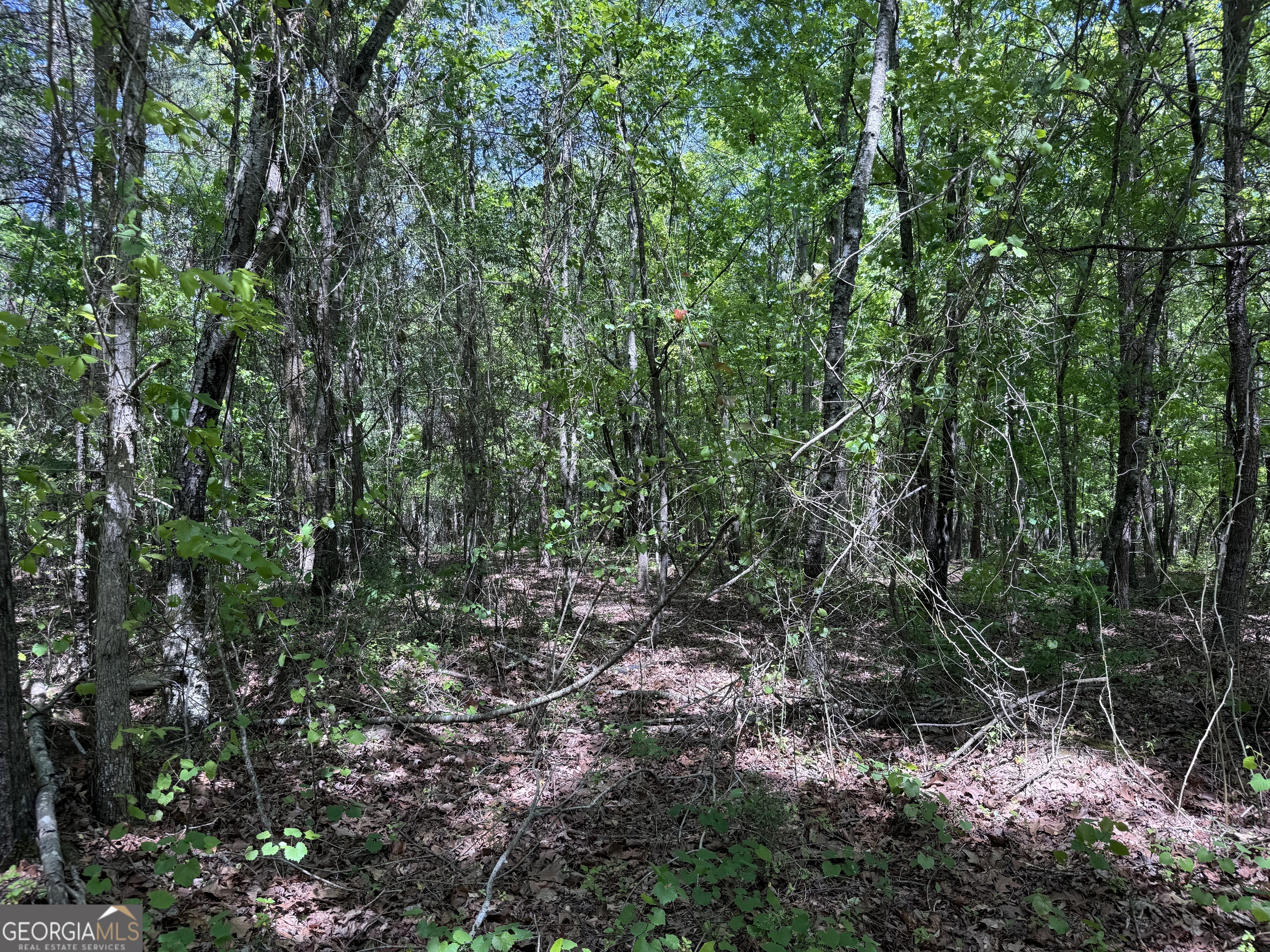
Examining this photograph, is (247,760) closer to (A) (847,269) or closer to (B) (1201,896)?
(B) (1201,896)

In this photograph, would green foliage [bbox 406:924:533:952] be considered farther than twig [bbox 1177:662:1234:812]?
No

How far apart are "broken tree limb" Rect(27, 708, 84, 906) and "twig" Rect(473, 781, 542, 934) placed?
5.15 ft

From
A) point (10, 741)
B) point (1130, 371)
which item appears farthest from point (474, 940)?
point (1130, 371)

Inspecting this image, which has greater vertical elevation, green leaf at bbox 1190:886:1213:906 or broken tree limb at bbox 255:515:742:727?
broken tree limb at bbox 255:515:742:727

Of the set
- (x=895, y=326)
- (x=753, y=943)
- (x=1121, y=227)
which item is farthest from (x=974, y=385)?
(x=753, y=943)

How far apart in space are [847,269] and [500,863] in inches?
180

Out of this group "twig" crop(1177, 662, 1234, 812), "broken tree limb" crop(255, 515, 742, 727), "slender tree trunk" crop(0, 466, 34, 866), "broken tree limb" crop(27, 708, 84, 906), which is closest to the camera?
"broken tree limb" crop(27, 708, 84, 906)

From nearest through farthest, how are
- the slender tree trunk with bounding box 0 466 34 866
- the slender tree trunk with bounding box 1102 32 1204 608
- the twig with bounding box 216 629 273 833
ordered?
the slender tree trunk with bounding box 0 466 34 866, the twig with bounding box 216 629 273 833, the slender tree trunk with bounding box 1102 32 1204 608

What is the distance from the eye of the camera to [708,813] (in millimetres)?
3457

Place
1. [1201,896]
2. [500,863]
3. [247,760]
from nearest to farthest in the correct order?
[1201,896] → [500,863] → [247,760]

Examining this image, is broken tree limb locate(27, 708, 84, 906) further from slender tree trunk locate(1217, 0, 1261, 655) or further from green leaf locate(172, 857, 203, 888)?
slender tree trunk locate(1217, 0, 1261, 655)

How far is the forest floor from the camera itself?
2.89m

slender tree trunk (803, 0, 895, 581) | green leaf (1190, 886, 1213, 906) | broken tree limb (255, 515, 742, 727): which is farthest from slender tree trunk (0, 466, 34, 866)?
green leaf (1190, 886, 1213, 906)

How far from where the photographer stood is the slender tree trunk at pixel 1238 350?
13.5 feet
